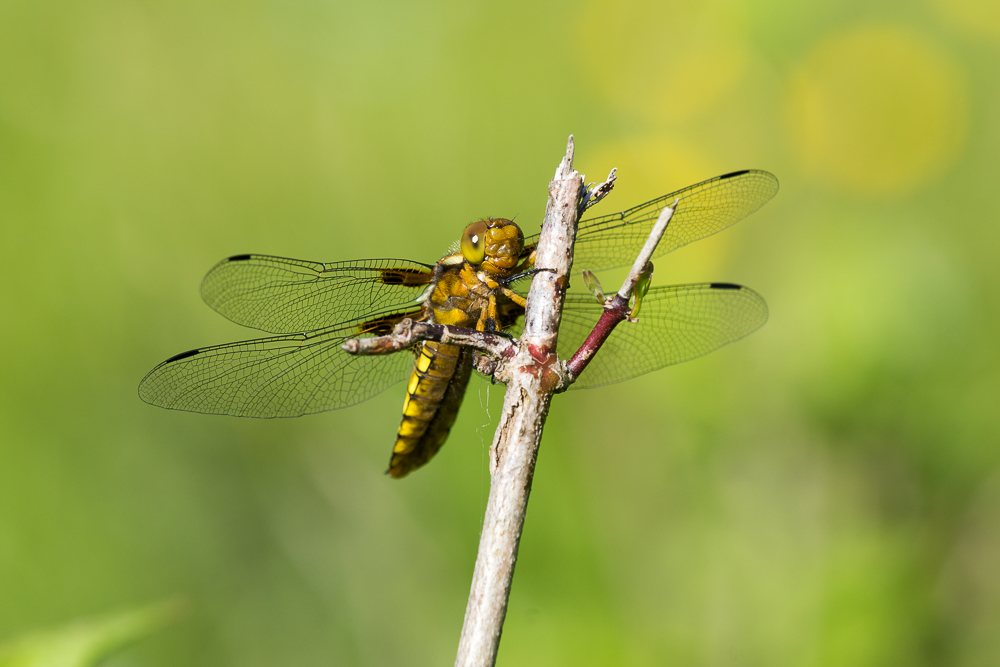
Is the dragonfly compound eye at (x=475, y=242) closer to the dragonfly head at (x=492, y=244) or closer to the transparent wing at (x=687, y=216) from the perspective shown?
the dragonfly head at (x=492, y=244)

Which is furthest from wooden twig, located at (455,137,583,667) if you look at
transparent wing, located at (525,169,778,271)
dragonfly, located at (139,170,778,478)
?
transparent wing, located at (525,169,778,271)

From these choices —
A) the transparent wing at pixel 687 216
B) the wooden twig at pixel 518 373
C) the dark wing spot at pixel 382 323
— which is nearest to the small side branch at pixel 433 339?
the wooden twig at pixel 518 373

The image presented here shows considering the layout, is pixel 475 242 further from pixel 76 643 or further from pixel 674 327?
pixel 76 643

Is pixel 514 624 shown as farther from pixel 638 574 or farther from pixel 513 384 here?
Result: pixel 513 384

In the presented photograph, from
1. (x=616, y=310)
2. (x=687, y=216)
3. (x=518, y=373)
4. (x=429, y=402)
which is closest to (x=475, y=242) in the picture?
(x=429, y=402)

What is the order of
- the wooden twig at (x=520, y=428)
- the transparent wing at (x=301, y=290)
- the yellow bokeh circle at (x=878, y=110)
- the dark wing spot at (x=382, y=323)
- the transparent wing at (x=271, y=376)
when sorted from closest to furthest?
the wooden twig at (x=520, y=428) → the transparent wing at (x=271, y=376) → the transparent wing at (x=301, y=290) → the dark wing spot at (x=382, y=323) → the yellow bokeh circle at (x=878, y=110)

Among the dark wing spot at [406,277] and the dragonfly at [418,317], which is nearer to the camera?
the dragonfly at [418,317]

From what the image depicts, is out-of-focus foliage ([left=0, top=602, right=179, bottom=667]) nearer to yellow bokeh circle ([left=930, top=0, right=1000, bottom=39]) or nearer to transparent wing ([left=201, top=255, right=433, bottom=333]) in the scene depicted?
transparent wing ([left=201, top=255, right=433, bottom=333])
